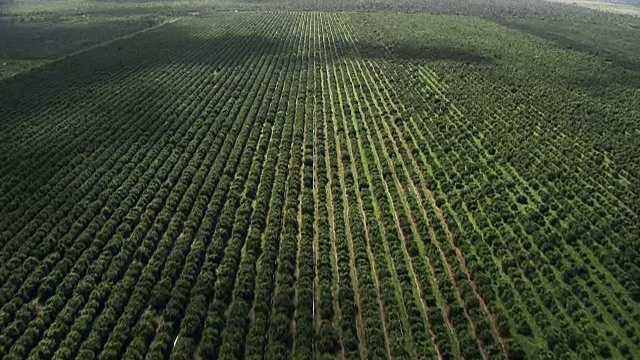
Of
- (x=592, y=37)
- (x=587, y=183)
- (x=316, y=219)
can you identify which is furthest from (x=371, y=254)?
(x=592, y=37)

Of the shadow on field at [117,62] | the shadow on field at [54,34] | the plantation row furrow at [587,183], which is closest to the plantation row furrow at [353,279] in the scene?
the plantation row furrow at [587,183]

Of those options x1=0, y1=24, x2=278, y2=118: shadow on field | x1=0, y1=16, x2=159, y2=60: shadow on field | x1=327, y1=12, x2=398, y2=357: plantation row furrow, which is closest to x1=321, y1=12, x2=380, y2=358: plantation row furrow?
x1=327, y1=12, x2=398, y2=357: plantation row furrow

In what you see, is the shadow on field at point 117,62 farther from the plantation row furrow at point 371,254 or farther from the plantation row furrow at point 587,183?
the plantation row furrow at point 587,183

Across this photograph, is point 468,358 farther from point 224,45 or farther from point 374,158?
point 224,45

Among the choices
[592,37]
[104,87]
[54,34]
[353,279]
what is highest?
[104,87]

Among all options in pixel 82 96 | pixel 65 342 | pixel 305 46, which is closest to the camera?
pixel 65 342

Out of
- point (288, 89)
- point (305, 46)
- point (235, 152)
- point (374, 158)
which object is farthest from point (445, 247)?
point (305, 46)

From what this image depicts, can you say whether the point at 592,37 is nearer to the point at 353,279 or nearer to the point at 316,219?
the point at 316,219

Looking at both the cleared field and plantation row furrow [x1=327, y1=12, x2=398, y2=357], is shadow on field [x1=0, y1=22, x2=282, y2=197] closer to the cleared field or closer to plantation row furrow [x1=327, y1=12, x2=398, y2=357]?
the cleared field
